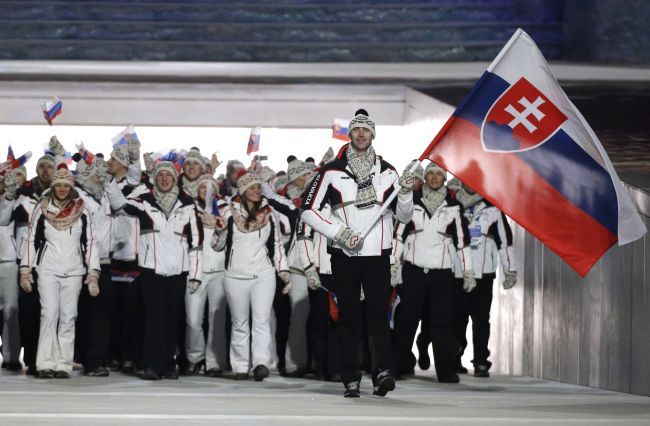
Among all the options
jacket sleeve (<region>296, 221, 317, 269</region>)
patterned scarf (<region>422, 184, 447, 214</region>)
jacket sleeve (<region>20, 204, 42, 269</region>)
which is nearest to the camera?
jacket sleeve (<region>296, 221, 317, 269</region>)

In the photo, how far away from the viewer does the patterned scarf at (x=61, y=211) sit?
13.1 metres

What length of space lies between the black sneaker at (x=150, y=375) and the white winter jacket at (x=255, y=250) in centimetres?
103

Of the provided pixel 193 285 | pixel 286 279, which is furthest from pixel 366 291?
pixel 193 285

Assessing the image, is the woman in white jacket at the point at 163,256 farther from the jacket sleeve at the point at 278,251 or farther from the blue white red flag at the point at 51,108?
the blue white red flag at the point at 51,108

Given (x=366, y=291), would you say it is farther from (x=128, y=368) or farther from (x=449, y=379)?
(x=128, y=368)

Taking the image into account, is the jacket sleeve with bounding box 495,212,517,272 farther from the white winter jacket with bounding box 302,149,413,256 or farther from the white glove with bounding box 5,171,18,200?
the white glove with bounding box 5,171,18,200

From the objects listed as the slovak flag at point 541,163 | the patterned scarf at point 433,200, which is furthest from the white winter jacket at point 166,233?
the slovak flag at point 541,163

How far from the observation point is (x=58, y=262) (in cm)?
1314

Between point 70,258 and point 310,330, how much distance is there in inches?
87.0

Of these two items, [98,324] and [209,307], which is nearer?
[98,324]

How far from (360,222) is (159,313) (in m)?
2.91

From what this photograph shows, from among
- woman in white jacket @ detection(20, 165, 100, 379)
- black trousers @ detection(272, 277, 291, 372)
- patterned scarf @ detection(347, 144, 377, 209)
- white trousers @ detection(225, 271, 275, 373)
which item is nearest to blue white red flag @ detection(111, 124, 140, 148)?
black trousers @ detection(272, 277, 291, 372)

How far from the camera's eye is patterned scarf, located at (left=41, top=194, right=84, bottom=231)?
13.1 metres

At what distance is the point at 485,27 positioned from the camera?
90.5 feet
